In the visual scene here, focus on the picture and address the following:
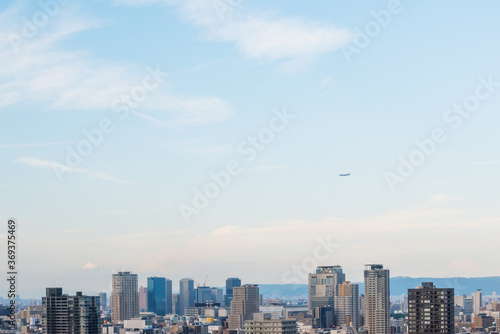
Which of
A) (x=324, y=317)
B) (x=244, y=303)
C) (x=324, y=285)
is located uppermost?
(x=324, y=285)

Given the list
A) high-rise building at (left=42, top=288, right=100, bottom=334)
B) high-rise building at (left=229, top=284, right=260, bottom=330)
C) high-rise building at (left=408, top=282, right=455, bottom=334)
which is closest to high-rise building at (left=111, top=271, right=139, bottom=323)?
high-rise building at (left=229, top=284, right=260, bottom=330)

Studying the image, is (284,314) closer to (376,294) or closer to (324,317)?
(376,294)

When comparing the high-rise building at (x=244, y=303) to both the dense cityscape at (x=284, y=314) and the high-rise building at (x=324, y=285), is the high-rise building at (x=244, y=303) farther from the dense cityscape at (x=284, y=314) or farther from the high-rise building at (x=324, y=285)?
the high-rise building at (x=324, y=285)

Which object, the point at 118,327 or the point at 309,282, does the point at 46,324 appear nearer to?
the point at 118,327

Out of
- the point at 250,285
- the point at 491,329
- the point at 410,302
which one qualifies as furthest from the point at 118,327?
the point at 410,302

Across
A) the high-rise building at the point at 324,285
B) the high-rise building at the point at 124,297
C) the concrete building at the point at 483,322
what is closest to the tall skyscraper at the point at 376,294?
the concrete building at the point at 483,322

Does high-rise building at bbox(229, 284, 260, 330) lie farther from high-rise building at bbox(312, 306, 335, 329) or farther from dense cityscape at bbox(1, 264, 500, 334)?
high-rise building at bbox(312, 306, 335, 329)

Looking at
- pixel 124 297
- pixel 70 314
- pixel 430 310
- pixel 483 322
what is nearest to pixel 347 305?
pixel 483 322
